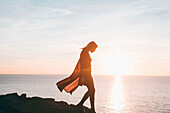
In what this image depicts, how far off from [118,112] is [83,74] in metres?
57.9

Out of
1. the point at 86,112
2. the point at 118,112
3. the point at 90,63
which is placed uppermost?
the point at 90,63

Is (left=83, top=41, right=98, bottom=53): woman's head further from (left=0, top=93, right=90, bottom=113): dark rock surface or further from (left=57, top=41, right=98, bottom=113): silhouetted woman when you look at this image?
(left=0, top=93, right=90, bottom=113): dark rock surface

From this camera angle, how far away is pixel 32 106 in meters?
9.76

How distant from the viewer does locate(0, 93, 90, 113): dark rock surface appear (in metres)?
9.09

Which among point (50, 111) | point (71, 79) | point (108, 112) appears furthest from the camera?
point (108, 112)

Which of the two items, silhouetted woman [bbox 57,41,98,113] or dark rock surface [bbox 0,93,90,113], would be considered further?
silhouetted woman [bbox 57,41,98,113]

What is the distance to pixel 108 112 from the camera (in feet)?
206

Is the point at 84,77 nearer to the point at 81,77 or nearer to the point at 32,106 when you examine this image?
the point at 81,77

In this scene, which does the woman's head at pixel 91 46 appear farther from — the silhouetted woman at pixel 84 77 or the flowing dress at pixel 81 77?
the flowing dress at pixel 81 77

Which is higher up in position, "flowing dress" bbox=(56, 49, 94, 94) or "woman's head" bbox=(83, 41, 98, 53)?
"woman's head" bbox=(83, 41, 98, 53)

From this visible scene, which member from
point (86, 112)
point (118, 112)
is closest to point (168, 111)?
point (118, 112)

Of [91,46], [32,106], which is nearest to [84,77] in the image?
[91,46]

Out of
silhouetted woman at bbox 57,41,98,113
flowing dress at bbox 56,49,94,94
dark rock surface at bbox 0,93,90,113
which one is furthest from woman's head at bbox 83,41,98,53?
dark rock surface at bbox 0,93,90,113

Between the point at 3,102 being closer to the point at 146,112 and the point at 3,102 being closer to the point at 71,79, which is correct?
the point at 71,79
